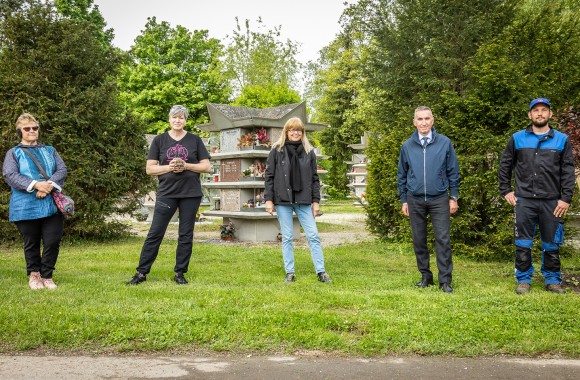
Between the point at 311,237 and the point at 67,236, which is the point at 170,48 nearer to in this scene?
the point at 67,236

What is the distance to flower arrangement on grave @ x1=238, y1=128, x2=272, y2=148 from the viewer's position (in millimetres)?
13969

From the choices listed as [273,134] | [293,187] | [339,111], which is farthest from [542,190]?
[339,111]

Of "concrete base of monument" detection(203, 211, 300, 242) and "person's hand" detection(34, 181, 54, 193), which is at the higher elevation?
"person's hand" detection(34, 181, 54, 193)

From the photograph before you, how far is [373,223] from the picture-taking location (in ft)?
42.3

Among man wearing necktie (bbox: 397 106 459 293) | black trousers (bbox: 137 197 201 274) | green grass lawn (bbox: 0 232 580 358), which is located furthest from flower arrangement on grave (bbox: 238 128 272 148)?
man wearing necktie (bbox: 397 106 459 293)

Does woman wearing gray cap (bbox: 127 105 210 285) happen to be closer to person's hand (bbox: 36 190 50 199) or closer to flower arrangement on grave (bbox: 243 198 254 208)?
person's hand (bbox: 36 190 50 199)

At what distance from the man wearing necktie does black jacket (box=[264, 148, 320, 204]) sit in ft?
4.00

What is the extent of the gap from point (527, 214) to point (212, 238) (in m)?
9.39

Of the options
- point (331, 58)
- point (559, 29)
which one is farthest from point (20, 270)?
point (331, 58)

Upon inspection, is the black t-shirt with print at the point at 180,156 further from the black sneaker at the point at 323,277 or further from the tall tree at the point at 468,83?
the tall tree at the point at 468,83

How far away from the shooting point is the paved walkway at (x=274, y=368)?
3914 mm

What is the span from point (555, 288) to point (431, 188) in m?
1.78

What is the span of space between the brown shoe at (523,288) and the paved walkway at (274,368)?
214cm

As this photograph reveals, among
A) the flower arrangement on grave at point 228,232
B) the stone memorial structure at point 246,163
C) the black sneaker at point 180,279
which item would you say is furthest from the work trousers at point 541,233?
the flower arrangement on grave at point 228,232
